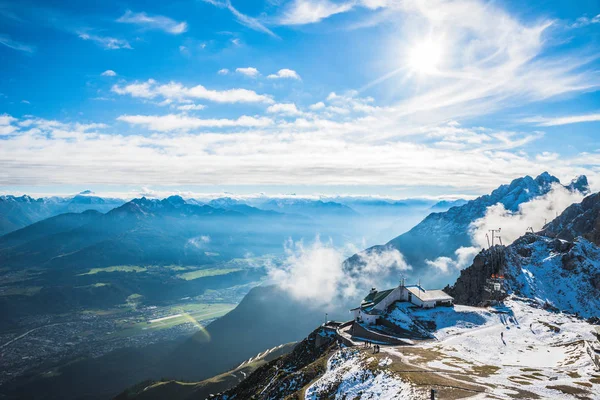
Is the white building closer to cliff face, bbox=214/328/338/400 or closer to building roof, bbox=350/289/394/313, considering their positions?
building roof, bbox=350/289/394/313

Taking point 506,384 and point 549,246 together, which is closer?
point 506,384

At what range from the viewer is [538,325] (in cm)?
8025

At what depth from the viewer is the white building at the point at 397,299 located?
88.7 m

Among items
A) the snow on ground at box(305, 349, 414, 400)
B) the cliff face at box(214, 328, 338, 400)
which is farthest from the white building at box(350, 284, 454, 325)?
the snow on ground at box(305, 349, 414, 400)

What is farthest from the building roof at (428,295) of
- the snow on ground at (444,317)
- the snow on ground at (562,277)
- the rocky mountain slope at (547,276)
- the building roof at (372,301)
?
the snow on ground at (562,277)

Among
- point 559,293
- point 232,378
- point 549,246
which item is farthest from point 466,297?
point 232,378

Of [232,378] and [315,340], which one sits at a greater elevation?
[315,340]

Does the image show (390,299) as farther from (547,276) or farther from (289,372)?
(547,276)

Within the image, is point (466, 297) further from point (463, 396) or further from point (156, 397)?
point (156, 397)

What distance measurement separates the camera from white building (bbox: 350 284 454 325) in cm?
8869

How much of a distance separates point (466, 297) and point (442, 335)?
2475 inches

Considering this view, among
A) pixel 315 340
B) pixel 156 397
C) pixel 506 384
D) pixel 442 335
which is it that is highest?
pixel 506 384

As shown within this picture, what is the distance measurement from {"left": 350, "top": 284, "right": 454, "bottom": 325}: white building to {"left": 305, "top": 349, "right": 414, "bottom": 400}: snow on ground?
28.0 m

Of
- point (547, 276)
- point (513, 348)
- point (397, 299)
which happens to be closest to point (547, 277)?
point (547, 276)
